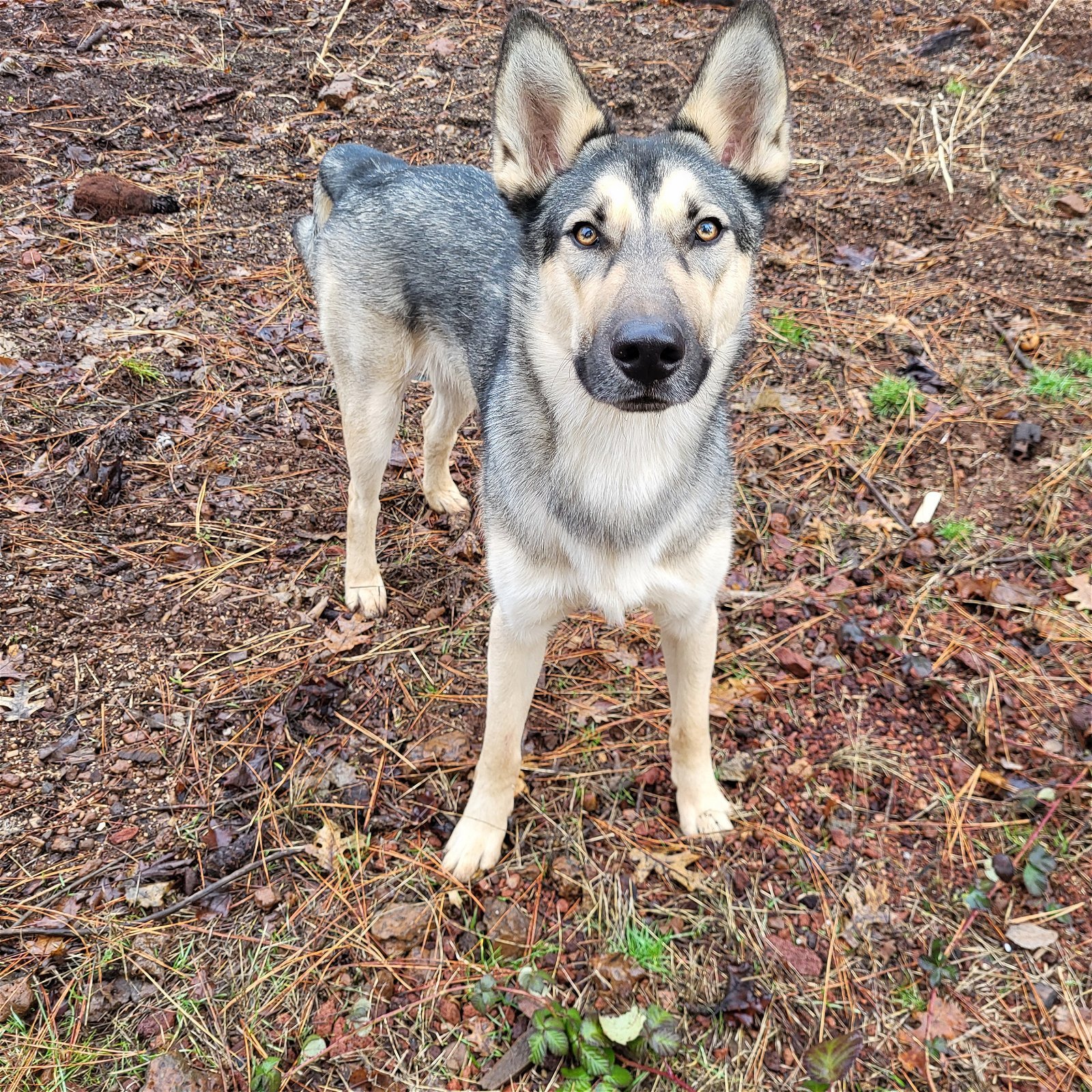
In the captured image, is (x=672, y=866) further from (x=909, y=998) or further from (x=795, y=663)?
(x=795, y=663)

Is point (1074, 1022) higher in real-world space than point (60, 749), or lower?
higher

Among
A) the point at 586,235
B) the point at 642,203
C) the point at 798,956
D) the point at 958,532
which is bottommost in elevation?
the point at 798,956

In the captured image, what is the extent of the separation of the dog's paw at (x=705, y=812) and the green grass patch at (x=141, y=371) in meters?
3.47

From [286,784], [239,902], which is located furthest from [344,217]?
[239,902]

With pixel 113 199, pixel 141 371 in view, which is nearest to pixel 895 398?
pixel 141 371

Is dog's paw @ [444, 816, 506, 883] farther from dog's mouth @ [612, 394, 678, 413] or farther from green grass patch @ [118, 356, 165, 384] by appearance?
green grass patch @ [118, 356, 165, 384]

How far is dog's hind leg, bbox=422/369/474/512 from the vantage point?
3.63 meters

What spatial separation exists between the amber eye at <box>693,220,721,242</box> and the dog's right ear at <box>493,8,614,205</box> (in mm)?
539

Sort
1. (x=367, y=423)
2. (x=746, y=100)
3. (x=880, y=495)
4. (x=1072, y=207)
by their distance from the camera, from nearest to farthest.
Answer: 1. (x=746, y=100)
2. (x=367, y=423)
3. (x=880, y=495)
4. (x=1072, y=207)

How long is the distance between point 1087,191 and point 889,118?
151 cm

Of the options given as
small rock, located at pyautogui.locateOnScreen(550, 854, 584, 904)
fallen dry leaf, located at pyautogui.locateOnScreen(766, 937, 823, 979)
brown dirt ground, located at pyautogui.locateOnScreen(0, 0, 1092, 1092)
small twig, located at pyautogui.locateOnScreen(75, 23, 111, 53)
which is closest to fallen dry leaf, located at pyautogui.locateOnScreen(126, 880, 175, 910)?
brown dirt ground, located at pyautogui.locateOnScreen(0, 0, 1092, 1092)

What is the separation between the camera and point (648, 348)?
6.41ft

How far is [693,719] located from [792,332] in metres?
2.75

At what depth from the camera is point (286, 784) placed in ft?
9.76
